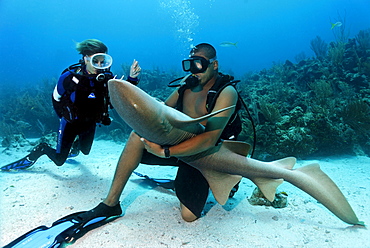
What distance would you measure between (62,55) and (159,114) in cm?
14704

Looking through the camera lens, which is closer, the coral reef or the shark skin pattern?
the shark skin pattern

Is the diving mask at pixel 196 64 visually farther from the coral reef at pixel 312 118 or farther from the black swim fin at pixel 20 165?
the black swim fin at pixel 20 165

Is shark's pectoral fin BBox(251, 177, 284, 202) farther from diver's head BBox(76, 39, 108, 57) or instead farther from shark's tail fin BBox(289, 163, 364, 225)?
diver's head BBox(76, 39, 108, 57)

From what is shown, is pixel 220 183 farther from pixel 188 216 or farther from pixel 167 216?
pixel 167 216

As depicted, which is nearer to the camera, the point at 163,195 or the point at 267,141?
the point at 163,195

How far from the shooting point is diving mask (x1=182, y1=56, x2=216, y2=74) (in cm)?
287

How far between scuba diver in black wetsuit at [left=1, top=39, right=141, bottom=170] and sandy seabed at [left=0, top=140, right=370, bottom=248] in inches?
35.6

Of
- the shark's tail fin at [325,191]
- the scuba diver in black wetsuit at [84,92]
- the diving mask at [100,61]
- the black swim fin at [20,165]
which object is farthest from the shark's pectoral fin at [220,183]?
the black swim fin at [20,165]

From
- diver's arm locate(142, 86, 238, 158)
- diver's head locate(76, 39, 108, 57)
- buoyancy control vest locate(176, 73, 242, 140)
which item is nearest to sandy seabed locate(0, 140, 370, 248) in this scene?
diver's arm locate(142, 86, 238, 158)

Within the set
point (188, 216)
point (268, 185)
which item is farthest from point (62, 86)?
point (268, 185)

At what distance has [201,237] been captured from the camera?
249cm

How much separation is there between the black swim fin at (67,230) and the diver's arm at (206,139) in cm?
121

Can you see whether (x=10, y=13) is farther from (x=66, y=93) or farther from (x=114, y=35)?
(x=66, y=93)

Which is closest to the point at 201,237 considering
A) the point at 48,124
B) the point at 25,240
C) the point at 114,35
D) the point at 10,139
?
the point at 25,240
